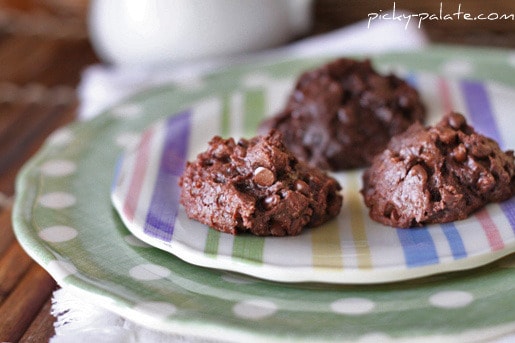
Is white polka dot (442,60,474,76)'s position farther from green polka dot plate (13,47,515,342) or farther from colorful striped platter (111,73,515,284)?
green polka dot plate (13,47,515,342)

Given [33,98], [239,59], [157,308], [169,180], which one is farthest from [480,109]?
[33,98]

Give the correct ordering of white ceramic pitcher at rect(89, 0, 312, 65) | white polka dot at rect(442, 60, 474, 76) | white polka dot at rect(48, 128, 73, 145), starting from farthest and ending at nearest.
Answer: white ceramic pitcher at rect(89, 0, 312, 65) → white polka dot at rect(442, 60, 474, 76) → white polka dot at rect(48, 128, 73, 145)

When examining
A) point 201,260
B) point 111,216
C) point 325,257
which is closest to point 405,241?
point 325,257

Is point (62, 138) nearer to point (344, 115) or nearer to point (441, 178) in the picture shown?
point (344, 115)

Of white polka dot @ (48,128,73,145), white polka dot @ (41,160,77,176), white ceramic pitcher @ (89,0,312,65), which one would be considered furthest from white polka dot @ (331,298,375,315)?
white ceramic pitcher @ (89,0,312,65)

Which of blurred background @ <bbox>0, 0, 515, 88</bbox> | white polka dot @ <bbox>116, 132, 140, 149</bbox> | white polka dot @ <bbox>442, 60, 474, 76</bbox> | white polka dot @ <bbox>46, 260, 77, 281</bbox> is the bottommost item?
blurred background @ <bbox>0, 0, 515, 88</bbox>

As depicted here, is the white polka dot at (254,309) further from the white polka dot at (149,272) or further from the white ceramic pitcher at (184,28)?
the white ceramic pitcher at (184,28)

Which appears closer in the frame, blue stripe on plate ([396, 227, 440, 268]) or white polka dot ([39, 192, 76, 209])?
blue stripe on plate ([396, 227, 440, 268])
